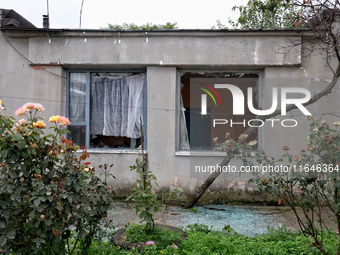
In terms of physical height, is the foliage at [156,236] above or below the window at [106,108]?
below

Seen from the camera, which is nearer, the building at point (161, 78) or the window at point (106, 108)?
the building at point (161, 78)

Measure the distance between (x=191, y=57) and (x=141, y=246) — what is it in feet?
14.0

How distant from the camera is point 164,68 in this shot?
6750mm

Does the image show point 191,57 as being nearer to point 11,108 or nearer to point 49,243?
point 11,108

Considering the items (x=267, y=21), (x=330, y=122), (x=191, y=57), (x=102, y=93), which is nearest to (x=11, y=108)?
(x=102, y=93)

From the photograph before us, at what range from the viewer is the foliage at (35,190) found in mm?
2494

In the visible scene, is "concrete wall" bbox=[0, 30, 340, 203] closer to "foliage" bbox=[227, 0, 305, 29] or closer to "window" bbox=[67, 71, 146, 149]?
"window" bbox=[67, 71, 146, 149]

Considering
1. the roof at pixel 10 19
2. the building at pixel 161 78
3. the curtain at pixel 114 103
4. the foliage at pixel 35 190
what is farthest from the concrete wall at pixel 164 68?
the foliage at pixel 35 190

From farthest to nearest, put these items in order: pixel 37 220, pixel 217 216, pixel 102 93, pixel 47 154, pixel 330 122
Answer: pixel 102 93 < pixel 330 122 < pixel 217 216 < pixel 47 154 < pixel 37 220

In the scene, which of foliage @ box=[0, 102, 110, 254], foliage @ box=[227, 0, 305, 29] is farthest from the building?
foliage @ box=[227, 0, 305, 29]

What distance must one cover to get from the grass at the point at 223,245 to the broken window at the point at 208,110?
304 cm

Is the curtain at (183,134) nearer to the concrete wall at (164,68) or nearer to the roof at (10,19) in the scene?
the concrete wall at (164,68)

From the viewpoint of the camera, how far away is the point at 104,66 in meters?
6.86

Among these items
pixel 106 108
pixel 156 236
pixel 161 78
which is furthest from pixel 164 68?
pixel 156 236
